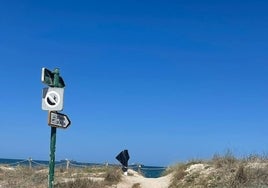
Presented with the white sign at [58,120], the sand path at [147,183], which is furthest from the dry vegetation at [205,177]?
the white sign at [58,120]

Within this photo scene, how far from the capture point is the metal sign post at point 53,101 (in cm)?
989

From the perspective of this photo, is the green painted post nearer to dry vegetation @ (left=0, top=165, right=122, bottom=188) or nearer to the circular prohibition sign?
the circular prohibition sign

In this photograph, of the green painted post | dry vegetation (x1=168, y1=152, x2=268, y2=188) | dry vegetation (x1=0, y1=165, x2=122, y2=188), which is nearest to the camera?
the green painted post

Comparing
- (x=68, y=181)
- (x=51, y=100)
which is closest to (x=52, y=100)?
(x=51, y=100)

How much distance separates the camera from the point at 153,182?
2456 centimetres

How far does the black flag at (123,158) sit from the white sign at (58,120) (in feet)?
59.9

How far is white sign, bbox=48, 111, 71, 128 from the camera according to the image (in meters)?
9.85

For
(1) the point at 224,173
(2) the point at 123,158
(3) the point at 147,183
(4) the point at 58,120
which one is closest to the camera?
(4) the point at 58,120

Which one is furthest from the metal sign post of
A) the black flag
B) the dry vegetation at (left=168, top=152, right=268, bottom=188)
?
the black flag

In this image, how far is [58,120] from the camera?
10.0 meters

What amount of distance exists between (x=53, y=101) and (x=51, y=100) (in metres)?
0.05

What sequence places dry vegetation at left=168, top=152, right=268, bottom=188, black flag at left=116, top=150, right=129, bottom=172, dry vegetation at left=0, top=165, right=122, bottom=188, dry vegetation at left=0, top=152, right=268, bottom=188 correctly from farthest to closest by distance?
black flag at left=116, top=150, right=129, bottom=172, dry vegetation at left=0, top=165, right=122, bottom=188, dry vegetation at left=0, top=152, right=268, bottom=188, dry vegetation at left=168, top=152, right=268, bottom=188

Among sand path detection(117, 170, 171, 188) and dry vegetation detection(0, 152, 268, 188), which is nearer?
dry vegetation detection(0, 152, 268, 188)

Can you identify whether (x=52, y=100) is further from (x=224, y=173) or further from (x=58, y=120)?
(x=224, y=173)
